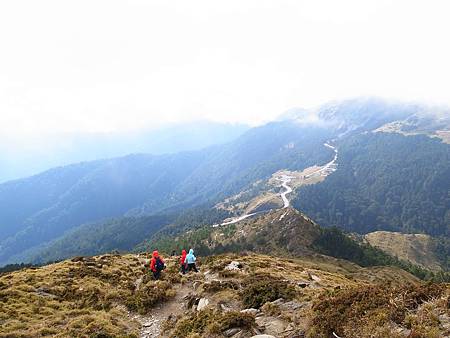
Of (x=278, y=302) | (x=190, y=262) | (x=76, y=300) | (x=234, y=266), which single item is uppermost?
(x=278, y=302)

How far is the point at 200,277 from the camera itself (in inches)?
1522

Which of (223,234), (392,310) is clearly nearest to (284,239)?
(223,234)

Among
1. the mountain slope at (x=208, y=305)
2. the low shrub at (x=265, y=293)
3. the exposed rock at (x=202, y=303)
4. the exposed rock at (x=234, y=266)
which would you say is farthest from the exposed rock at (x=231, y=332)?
the exposed rock at (x=234, y=266)

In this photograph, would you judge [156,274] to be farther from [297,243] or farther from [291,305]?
[297,243]

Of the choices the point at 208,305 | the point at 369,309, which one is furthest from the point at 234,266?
the point at 369,309

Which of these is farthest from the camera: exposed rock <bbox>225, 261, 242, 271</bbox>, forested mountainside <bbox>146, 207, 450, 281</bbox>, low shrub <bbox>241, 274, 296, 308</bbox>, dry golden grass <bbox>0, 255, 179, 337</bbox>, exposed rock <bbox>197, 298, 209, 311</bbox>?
forested mountainside <bbox>146, 207, 450, 281</bbox>

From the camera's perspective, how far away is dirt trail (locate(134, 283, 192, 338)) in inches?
1030

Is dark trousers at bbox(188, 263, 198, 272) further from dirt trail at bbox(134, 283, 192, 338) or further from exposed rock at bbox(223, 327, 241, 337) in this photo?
exposed rock at bbox(223, 327, 241, 337)

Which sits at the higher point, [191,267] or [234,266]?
[191,267]

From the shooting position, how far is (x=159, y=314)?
30.0 meters

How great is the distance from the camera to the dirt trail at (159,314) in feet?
85.9

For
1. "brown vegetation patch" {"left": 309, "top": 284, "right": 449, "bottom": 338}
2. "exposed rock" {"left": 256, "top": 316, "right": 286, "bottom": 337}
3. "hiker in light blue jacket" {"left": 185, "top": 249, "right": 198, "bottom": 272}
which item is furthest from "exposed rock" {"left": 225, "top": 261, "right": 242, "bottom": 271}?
"brown vegetation patch" {"left": 309, "top": 284, "right": 449, "bottom": 338}

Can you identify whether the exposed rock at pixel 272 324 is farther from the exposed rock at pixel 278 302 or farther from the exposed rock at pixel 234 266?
the exposed rock at pixel 234 266

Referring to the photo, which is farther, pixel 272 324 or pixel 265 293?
pixel 265 293
